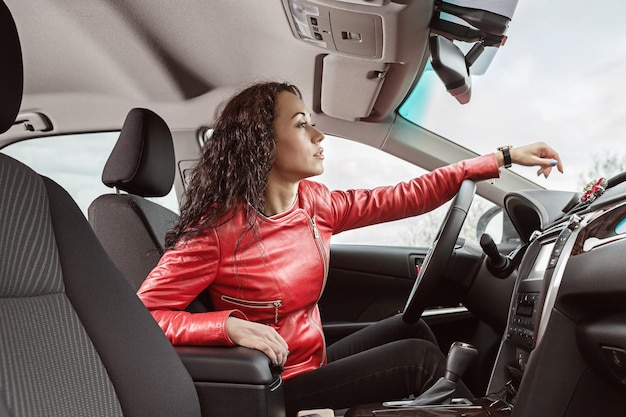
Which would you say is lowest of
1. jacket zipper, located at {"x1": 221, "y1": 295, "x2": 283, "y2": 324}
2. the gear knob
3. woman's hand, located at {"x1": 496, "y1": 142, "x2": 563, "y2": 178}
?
→ the gear knob

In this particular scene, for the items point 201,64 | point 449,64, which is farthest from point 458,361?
point 201,64

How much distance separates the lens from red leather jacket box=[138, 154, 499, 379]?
4.25ft

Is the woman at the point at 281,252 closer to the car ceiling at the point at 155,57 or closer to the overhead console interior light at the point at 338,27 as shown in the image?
the overhead console interior light at the point at 338,27

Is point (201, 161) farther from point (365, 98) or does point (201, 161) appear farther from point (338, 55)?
point (365, 98)

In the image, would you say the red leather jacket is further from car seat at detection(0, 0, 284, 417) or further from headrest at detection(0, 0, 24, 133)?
headrest at detection(0, 0, 24, 133)

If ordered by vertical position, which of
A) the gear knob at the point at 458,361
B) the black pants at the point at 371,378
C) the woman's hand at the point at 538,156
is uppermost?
the woman's hand at the point at 538,156

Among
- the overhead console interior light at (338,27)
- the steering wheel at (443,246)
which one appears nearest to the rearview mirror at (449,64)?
the overhead console interior light at (338,27)

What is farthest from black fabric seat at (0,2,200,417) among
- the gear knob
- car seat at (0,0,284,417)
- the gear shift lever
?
the gear knob

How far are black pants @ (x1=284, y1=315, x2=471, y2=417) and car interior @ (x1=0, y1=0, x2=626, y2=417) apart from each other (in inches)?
3.0

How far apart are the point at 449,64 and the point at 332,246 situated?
930 millimetres

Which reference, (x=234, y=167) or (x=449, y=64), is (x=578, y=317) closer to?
(x=234, y=167)

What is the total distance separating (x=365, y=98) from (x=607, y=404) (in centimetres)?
159

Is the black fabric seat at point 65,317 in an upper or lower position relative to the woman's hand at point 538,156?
lower

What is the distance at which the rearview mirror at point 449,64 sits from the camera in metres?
2.03
